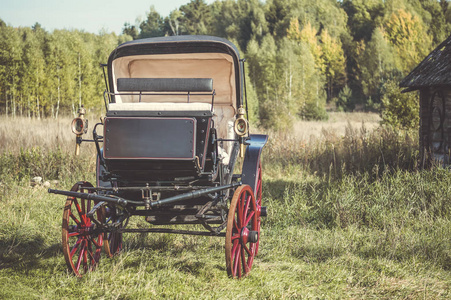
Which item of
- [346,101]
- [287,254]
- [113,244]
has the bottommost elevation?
[287,254]

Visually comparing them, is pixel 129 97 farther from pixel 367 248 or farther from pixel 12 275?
pixel 367 248

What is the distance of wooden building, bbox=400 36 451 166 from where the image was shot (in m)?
9.34

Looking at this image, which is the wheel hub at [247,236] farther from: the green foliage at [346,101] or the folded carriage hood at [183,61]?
the green foliage at [346,101]

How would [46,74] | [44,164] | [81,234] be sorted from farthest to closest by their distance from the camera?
[46,74], [44,164], [81,234]

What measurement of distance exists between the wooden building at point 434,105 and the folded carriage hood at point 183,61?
4709mm

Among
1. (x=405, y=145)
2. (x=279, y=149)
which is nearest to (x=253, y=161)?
(x=405, y=145)

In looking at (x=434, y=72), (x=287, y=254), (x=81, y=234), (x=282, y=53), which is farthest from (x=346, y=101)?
(x=81, y=234)

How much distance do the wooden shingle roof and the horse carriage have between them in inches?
188

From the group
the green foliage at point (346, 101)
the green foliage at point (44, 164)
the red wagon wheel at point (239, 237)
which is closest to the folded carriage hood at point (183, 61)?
the red wagon wheel at point (239, 237)

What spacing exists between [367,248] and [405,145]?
21.1 feet

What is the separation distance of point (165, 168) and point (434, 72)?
270 inches

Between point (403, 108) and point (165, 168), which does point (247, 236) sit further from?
point (403, 108)

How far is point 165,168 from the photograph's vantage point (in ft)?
15.0

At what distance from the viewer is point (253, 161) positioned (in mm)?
5785
